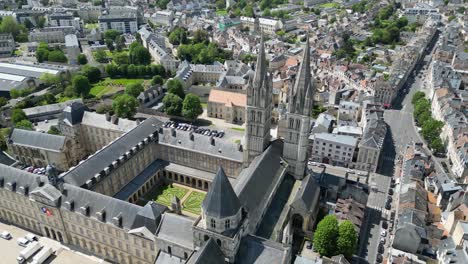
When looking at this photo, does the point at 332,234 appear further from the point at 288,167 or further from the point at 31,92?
the point at 31,92

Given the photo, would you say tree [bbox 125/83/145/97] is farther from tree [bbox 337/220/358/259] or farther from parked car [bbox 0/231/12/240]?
tree [bbox 337/220/358/259]

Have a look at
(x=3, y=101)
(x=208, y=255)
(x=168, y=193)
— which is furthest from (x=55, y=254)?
(x=3, y=101)

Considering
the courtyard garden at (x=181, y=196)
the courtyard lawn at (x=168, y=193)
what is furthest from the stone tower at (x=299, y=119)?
the courtyard lawn at (x=168, y=193)

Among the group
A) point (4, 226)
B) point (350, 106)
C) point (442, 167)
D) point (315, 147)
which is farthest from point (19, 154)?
point (442, 167)

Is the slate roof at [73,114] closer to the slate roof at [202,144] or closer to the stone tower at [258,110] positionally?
the slate roof at [202,144]

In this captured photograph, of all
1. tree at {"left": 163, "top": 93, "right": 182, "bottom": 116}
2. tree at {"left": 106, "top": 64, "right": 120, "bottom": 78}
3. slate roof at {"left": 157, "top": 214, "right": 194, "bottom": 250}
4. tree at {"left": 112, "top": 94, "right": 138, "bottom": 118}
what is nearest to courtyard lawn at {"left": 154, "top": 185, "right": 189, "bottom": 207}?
slate roof at {"left": 157, "top": 214, "right": 194, "bottom": 250}

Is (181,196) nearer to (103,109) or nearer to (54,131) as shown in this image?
(54,131)
